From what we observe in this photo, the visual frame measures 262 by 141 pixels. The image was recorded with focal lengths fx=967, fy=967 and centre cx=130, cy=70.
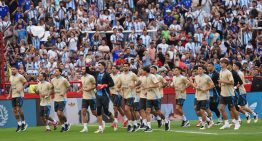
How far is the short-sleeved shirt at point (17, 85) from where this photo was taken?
37.5 metres

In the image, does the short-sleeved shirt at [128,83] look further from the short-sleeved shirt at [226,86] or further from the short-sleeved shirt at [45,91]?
the short-sleeved shirt at [226,86]

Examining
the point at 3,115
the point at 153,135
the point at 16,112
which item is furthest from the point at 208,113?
the point at 3,115

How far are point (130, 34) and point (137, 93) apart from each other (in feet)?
35.5

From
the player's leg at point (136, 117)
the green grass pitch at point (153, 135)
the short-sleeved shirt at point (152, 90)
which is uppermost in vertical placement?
the short-sleeved shirt at point (152, 90)

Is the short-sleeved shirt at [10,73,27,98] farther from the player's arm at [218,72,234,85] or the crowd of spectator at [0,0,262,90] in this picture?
the player's arm at [218,72,234,85]

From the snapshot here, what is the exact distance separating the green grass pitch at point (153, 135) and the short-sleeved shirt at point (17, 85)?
1.49 m

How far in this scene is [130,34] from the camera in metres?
47.9

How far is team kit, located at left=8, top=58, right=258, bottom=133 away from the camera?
35.0 meters

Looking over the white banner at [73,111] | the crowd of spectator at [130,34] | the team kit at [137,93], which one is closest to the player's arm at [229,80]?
the team kit at [137,93]

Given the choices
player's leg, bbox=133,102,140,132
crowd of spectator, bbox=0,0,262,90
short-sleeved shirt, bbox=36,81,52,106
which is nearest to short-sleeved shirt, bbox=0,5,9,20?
crowd of spectator, bbox=0,0,262,90

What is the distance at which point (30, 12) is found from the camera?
153ft

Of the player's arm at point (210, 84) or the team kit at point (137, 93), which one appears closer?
the team kit at point (137, 93)

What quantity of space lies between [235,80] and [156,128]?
3506 millimetres

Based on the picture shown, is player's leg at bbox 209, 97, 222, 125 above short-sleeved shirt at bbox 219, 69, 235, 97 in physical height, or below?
below
